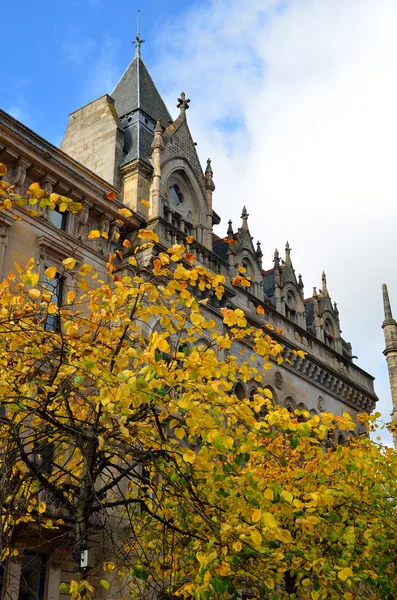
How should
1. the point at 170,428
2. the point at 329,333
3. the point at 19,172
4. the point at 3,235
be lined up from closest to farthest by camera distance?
the point at 170,428
the point at 3,235
the point at 19,172
the point at 329,333

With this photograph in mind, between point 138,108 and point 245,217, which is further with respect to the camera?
point 245,217

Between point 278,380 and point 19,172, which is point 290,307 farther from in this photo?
point 19,172

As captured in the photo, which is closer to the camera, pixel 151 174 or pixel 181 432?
pixel 181 432

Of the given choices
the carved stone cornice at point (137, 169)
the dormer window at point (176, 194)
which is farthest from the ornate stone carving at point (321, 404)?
the carved stone cornice at point (137, 169)

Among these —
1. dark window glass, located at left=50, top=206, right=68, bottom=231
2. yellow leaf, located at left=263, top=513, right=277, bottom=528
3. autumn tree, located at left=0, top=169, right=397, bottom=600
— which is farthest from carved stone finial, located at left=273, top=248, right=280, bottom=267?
yellow leaf, located at left=263, top=513, right=277, bottom=528

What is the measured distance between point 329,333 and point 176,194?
43.2 feet

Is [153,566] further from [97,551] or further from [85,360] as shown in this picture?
[97,551]

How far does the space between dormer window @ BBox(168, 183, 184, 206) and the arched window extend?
12.3 metres

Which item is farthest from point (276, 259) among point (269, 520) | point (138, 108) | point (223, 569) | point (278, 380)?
point (269, 520)

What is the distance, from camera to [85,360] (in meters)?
8.32

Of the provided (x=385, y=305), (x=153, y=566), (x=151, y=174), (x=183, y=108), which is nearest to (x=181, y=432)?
(x=153, y=566)

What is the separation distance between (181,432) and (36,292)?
2868mm

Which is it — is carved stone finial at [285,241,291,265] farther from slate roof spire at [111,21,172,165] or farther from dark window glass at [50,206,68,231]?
dark window glass at [50,206,68,231]

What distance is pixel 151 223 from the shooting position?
2380cm
